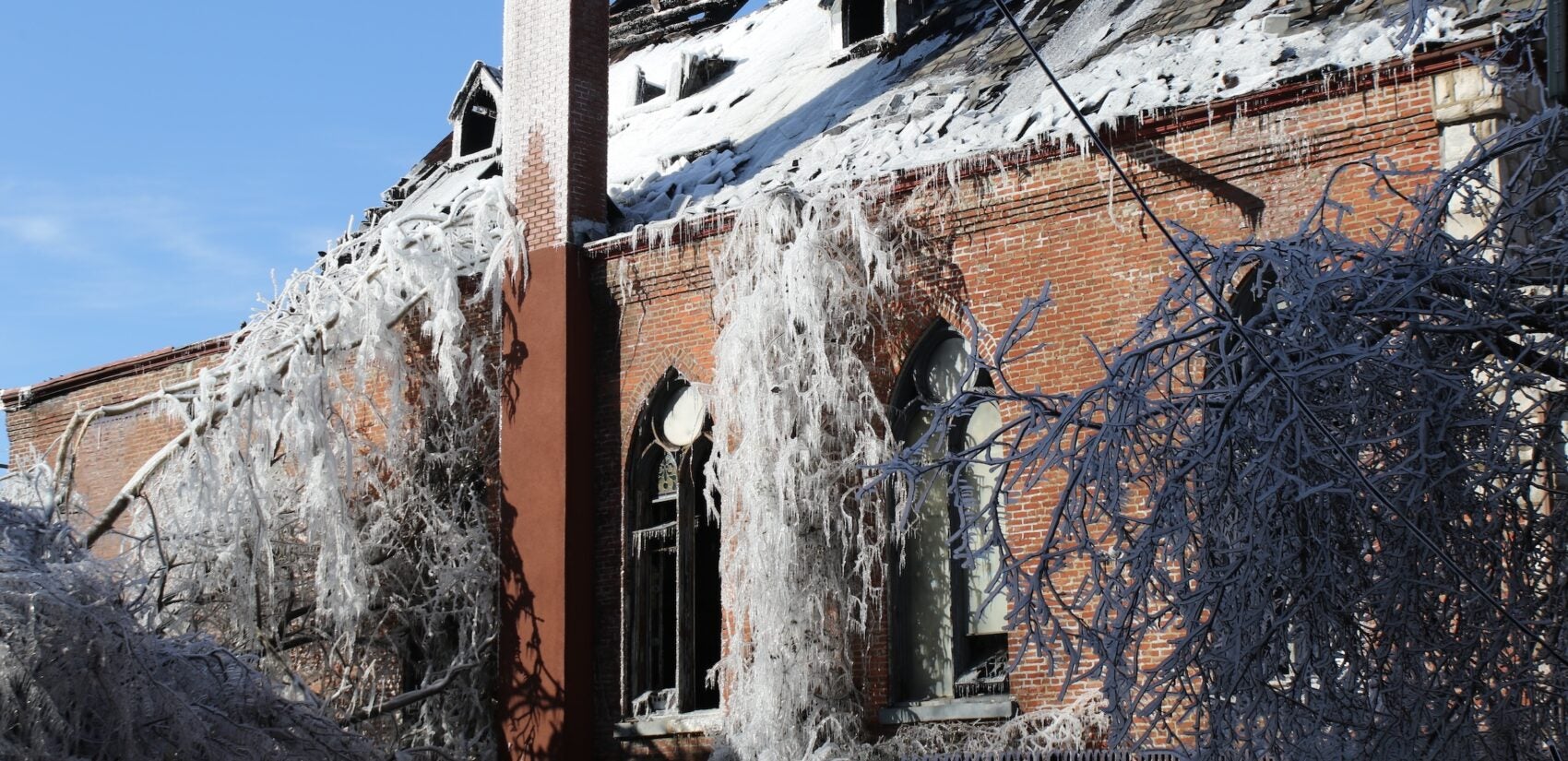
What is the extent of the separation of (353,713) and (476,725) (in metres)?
1.15

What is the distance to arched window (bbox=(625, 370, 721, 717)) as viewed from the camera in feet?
53.5

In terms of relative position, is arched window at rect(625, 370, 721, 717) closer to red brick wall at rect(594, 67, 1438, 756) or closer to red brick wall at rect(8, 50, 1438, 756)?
red brick wall at rect(8, 50, 1438, 756)

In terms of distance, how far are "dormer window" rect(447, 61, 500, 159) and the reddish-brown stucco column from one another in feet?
14.9

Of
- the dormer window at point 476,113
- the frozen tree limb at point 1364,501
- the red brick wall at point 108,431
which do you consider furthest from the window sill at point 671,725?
the dormer window at point 476,113

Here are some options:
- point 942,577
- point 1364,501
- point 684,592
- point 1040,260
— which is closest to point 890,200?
point 1040,260

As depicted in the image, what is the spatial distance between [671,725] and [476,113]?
9.97m

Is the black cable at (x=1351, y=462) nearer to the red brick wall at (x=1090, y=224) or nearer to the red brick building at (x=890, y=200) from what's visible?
the red brick wall at (x=1090, y=224)

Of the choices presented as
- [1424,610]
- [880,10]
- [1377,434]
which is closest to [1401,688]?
[1424,610]

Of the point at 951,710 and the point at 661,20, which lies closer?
the point at 951,710

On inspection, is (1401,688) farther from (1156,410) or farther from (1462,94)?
(1462,94)

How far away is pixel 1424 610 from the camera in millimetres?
7289

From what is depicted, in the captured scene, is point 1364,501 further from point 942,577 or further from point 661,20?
point 661,20

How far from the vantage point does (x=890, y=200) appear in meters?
15.2

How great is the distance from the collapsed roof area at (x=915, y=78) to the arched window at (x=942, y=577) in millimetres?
1741
